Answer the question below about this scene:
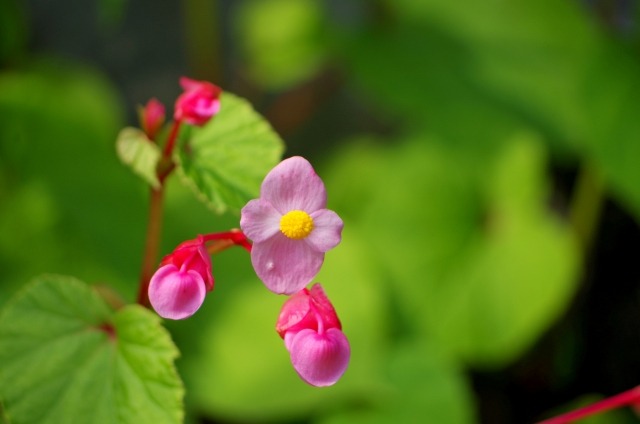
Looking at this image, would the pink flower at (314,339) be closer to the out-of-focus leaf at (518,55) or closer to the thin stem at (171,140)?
the thin stem at (171,140)

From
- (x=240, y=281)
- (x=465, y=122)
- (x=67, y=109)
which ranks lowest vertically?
(x=240, y=281)

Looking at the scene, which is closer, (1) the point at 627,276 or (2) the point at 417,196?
(2) the point at 417,196

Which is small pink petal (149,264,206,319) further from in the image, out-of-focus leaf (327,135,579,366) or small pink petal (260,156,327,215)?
out-of-focus leaf (327,135,579,366)

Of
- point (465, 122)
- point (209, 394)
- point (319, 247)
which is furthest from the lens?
point (465, 122)

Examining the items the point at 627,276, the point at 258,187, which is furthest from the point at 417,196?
the point at 258,187

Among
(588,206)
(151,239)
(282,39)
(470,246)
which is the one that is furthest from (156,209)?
(282,39)

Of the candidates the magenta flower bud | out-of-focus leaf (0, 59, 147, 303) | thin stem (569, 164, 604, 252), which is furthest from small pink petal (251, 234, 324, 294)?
thin stem (569, 164, 604, 252)

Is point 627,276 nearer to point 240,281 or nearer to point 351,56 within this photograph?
point 351,56

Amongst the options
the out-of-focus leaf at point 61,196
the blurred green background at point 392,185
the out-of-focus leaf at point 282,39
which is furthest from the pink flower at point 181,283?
the out-of-focus leaf at point 282,39
